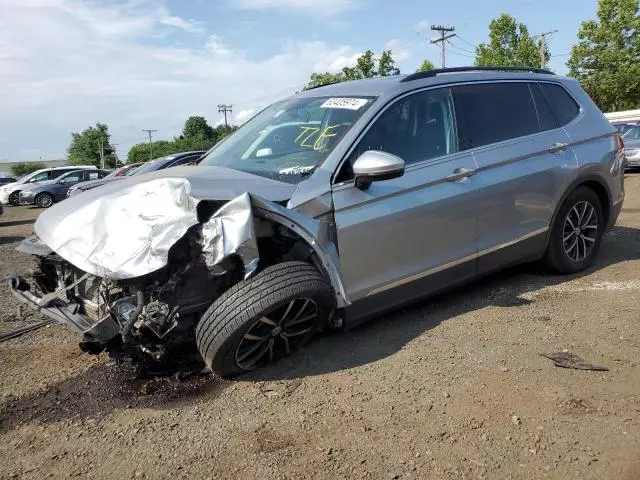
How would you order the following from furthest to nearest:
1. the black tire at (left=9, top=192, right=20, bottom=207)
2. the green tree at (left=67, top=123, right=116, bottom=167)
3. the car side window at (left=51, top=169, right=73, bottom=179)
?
the green tree at (left=67, top=123, right=116, bottom=167)
the car side window at (left=51, top=169, right=73, bottom=179)
the black tire at (left=9, top=192, right=20, bottom=207)

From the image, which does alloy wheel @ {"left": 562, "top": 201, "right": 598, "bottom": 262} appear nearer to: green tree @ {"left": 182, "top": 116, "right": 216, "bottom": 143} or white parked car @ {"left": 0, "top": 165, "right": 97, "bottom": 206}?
white parked car @ {"left": 0, "top": 165, "right": 97, "bottom": 206}

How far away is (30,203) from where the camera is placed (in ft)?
72.3

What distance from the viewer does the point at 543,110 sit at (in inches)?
199

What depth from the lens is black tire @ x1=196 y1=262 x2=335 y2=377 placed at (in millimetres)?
3117

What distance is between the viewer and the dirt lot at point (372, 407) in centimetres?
262

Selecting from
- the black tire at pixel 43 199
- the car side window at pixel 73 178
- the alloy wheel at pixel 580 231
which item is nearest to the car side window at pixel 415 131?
the alloy wheel at pixel 580 231

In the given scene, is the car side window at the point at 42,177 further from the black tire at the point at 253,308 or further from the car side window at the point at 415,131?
the black tire at the point at 253,308

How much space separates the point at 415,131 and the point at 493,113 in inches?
36.0

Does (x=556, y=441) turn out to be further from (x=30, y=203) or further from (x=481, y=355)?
(x=30, y=203)

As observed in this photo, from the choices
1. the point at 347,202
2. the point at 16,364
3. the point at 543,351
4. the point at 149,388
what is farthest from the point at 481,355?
the point at 16,364

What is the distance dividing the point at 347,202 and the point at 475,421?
1.50 meters

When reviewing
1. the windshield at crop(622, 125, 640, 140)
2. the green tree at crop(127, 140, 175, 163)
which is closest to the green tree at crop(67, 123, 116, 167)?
the green tree at crop(127, 140, 175, 163)

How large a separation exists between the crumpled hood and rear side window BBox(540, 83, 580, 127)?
2920mm

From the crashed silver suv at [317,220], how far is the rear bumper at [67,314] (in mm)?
10
